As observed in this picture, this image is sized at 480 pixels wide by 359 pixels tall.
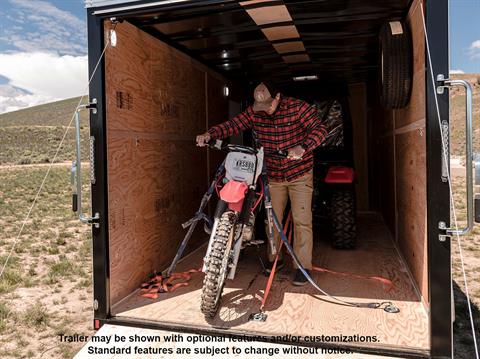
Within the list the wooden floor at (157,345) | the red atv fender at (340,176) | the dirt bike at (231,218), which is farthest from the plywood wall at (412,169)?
the dirt bike at (231,218)

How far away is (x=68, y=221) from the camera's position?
28.2ft

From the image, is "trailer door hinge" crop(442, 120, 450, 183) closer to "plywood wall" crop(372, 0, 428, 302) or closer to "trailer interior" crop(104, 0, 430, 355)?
"plywood wall" crop(372, 0, 428, 302)

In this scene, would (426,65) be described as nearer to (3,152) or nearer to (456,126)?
(3,152)

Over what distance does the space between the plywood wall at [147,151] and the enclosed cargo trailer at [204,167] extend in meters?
0.02

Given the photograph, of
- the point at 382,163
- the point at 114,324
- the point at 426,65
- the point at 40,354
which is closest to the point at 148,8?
the point at 426,65

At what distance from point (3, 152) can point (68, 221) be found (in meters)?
30.9

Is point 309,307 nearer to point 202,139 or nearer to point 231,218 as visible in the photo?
point 231,218

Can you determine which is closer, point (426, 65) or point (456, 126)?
point (426, 65)

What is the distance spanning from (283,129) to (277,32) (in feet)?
3.85

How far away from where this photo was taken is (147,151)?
13.2 ft

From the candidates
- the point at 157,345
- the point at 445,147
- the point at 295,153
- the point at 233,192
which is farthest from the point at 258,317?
the point at 445,147

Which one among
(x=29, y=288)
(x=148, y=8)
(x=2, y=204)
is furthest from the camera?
(x=2, y=204)

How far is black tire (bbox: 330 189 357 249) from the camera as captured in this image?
4.88 meters

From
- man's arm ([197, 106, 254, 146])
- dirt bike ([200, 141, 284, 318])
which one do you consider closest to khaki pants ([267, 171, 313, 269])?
dirt bike ([200, 141, 284, 318])
